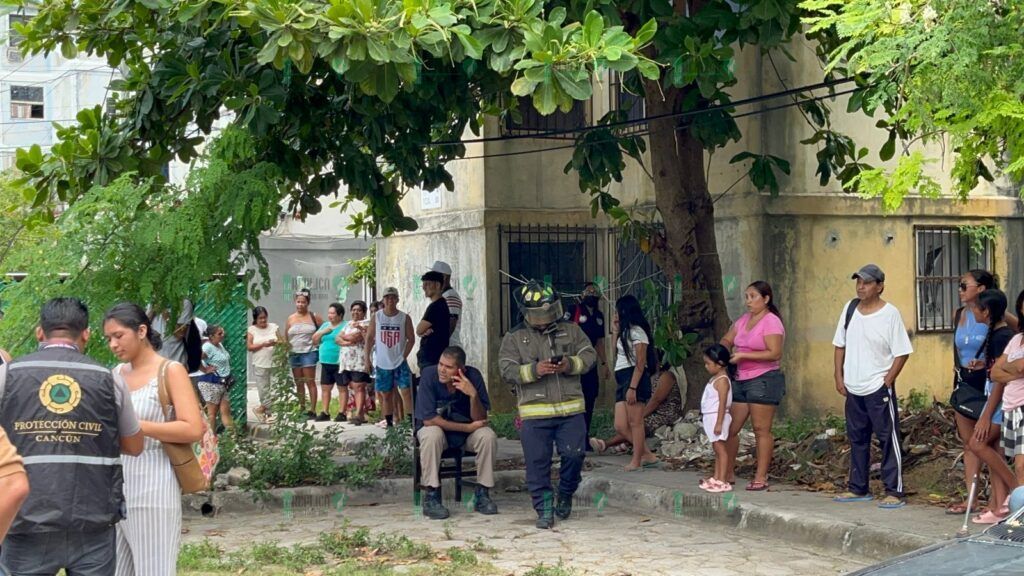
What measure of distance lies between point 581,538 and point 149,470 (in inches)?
179

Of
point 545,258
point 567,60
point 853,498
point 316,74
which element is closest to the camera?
point 567,60

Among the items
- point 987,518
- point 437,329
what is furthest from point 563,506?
point 437,329

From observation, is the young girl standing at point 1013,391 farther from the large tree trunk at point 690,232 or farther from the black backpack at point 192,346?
the black backpack at point 192,346

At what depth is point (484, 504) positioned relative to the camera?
410 inches

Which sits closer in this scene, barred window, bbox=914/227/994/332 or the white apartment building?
barred window, bbox=914/227/994/332

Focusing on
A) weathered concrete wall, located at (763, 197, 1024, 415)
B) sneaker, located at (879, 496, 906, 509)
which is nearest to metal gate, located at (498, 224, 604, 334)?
weathered concrete wall, located at (763, 197, 1024, 415)

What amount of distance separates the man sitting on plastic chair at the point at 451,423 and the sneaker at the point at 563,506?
0.57 meters

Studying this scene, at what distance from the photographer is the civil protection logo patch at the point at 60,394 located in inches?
194

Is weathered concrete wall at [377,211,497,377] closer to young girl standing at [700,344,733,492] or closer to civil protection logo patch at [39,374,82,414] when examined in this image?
young girl standing at [700,344,733,492]

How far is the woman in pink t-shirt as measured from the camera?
34.7 ft

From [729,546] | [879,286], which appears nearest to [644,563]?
[729,546]

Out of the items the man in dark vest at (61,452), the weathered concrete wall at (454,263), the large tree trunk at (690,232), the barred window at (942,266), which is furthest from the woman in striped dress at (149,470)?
the barred window at (942,266)

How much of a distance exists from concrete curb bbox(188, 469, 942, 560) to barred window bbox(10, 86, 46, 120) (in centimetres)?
3354

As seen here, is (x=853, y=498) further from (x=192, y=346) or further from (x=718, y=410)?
(x=192, y=346)
